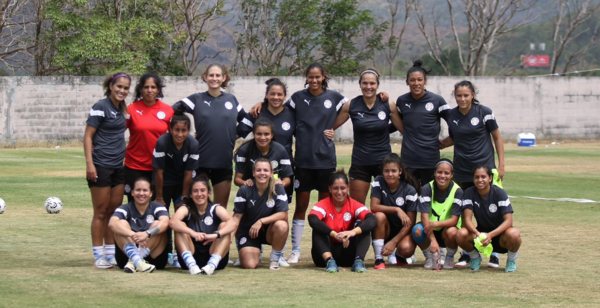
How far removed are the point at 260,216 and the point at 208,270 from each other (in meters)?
0.95

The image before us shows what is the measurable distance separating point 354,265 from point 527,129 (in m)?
27.2

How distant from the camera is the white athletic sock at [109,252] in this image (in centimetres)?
774

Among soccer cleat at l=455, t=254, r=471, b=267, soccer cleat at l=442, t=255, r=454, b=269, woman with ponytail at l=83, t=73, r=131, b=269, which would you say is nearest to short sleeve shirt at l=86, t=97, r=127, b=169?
woman with ponytail at l=83, t=73, r=131, b=269

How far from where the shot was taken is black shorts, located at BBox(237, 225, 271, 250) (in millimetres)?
7812

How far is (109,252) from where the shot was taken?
7.79 m

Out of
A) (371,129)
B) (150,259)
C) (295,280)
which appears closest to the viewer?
(295,280)

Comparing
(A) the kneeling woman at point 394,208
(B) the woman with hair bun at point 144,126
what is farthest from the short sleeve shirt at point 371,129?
(B) the woman with hair bun at point 144,126

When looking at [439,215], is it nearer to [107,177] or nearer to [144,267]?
[144,267]

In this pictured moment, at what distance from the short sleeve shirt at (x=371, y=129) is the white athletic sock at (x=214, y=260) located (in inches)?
79.2

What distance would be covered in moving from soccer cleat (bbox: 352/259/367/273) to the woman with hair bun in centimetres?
219

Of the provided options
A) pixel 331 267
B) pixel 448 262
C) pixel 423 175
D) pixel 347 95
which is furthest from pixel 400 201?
pixel 347 95

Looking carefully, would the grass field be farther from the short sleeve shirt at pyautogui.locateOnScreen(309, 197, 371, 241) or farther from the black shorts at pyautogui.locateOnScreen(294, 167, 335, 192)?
the black shorts at pyautogui.locateOnScreen(294, 167, 335, 192)

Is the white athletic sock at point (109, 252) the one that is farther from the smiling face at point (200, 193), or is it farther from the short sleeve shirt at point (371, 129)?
the short sleeve shirt at point (371, 129)

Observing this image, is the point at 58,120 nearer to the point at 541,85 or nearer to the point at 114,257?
the point at 541,85
